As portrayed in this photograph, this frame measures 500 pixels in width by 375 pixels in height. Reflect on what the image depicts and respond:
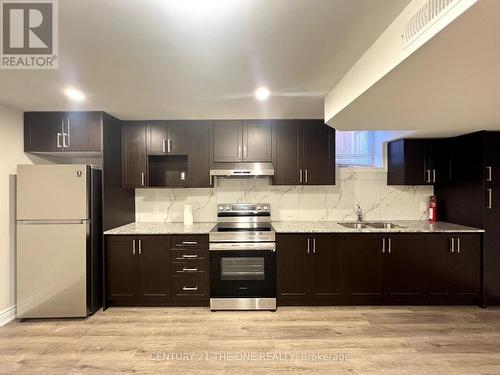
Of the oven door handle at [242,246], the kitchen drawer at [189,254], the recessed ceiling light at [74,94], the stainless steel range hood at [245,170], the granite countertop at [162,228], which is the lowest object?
the kitchen drawer at [189,254]

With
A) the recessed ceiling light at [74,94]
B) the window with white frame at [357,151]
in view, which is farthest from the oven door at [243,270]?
the recessed ceiling light at [74,94]

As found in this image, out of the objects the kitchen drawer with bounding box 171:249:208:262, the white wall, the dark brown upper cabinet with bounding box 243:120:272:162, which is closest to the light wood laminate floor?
the white wall

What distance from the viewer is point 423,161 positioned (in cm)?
349

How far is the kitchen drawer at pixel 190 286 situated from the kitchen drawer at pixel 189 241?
0.36 m

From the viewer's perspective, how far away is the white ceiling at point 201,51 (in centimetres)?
137

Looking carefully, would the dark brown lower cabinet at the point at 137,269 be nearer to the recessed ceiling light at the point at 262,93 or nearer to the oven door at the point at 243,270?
the oven door at the point at 243,270

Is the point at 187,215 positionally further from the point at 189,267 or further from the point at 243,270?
the point at 243,270

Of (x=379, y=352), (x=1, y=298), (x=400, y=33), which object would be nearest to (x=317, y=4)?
(x=400, y=33)

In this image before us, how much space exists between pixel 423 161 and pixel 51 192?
4.53m

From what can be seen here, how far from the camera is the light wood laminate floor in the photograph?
2.14 m

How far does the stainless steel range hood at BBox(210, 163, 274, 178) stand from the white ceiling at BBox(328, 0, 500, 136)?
1008mm

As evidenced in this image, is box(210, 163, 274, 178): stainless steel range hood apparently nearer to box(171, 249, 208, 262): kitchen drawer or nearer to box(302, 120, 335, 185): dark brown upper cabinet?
box(302, 120, 335, 185): dark brown upper cabinet

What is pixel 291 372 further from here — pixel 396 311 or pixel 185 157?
pixel 185 157

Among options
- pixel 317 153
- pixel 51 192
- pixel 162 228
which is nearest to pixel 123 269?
pixel 162 228
